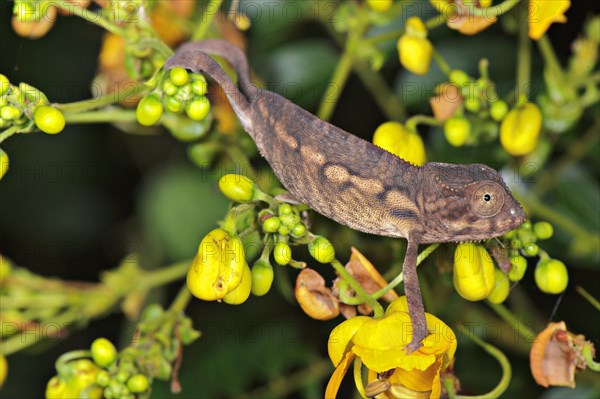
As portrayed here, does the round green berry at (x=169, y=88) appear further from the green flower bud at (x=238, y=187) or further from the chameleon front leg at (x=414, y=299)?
the chameleon front leg at (x=414, y=299)

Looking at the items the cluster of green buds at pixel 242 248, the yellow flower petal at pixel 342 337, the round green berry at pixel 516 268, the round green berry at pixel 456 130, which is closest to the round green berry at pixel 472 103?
the round green berry at pixel 456 130

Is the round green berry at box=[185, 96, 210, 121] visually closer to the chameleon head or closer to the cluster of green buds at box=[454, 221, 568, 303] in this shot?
the chameleon head

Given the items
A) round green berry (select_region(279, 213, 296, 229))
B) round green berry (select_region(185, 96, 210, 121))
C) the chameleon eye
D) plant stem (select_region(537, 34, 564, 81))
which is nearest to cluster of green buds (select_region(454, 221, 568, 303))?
the chameleon eye

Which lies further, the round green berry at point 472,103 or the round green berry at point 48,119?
the round green berry at point 472,103

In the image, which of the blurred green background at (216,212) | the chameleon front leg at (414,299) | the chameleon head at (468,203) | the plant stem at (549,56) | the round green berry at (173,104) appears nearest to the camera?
the chameleon front leg at (414,299)

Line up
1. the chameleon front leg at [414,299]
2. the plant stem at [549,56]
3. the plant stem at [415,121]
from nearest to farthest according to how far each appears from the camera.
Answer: the chameleon front leg at [414,299]
the plant stem at [415,121]
the plant stem at [549,56]

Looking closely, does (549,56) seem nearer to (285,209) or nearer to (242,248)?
(285,209)

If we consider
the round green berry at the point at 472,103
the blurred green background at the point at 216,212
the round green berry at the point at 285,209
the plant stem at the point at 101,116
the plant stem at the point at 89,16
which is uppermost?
the plant stem at the point at 89,16
